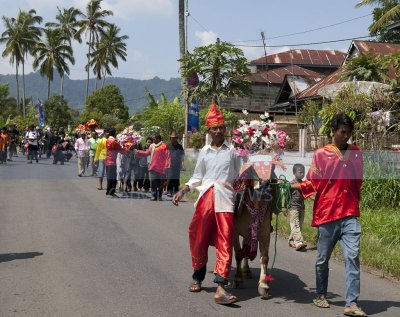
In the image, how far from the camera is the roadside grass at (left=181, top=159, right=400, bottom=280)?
29.0ft

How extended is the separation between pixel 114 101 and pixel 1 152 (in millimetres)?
39172

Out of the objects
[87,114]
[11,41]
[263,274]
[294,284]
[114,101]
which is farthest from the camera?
[11,41]

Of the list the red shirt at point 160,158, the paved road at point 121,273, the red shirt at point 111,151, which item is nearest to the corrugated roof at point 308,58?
the red shirt at point 160,158

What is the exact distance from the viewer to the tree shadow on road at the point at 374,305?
6579 mm

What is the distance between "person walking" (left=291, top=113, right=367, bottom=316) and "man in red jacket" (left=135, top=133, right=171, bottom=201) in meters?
10.6

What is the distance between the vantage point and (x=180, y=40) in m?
27.6

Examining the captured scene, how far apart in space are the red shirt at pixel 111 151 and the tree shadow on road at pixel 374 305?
1128 cm

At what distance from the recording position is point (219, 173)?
7.16 meters

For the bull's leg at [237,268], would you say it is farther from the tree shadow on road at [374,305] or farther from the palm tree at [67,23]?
the palm tree at [67,23]

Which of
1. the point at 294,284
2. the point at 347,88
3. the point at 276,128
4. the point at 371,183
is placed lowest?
the point at 294,284

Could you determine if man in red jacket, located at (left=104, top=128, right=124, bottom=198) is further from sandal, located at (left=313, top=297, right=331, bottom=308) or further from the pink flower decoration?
sandal, located at (left=313, top=297, right=331, bottom=308)

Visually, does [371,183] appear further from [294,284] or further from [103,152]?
[103,152]

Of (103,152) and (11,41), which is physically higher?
(11,41)

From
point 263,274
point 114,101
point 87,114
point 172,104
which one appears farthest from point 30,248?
point 114,101
